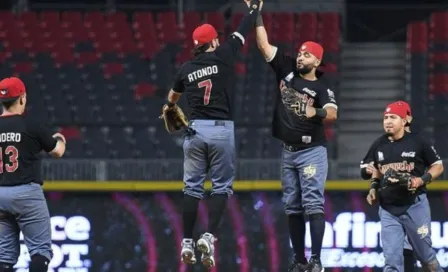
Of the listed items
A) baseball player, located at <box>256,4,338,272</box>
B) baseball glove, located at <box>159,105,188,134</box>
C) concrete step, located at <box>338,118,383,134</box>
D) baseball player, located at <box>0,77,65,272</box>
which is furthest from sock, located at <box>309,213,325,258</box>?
concrete step, located at <box>338,118,383,134</box>

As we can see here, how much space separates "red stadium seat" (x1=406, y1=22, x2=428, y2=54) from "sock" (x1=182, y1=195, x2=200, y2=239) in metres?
8.87

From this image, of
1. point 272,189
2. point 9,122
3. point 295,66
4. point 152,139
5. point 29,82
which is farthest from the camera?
point 29,82

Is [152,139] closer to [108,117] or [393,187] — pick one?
[108,117]

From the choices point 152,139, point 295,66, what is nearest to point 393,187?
point 295,66

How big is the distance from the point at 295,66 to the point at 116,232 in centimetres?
452

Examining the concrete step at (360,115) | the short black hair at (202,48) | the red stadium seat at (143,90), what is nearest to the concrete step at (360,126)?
the concrete step at (360,115)

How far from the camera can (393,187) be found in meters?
12.6

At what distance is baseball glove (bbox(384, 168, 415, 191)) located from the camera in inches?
487

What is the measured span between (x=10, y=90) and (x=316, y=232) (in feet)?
11.0

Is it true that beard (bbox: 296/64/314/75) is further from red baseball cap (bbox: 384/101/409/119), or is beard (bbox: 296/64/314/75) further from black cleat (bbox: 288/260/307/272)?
black cleat (bbox: 288/260/307/272)

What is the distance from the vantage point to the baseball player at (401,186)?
12.5 meters

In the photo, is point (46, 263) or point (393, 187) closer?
point (46, 263)

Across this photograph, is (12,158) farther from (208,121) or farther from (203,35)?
(203,35)

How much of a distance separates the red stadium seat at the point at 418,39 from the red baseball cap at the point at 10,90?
32.9ft
